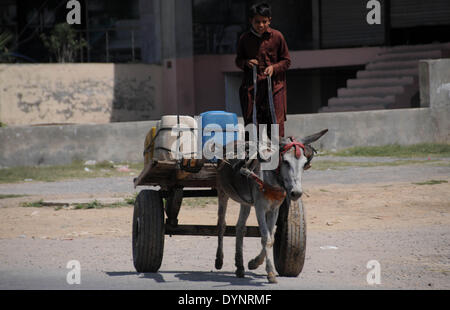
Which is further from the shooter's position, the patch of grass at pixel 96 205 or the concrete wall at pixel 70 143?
the concrete wall at pixel 70 143

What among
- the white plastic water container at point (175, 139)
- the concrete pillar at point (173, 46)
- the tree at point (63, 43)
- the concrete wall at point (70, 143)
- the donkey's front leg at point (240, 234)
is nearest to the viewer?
the donkey's front leg at point (240, 234)

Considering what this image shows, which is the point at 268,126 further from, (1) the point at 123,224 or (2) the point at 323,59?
(2) the point at 323,59

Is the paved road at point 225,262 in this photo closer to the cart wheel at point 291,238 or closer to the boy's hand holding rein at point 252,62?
the cart wheel at point 291,238

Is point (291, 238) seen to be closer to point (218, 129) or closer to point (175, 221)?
point (218, 129)

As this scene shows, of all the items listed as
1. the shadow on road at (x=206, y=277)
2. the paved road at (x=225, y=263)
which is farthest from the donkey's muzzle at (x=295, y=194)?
the shadow on road at (x=206, y=277)

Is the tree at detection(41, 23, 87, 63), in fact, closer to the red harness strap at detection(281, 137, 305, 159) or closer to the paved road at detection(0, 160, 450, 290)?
the paved road at detection(0, 160, 450, 290)

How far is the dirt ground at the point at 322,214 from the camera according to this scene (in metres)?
11.5

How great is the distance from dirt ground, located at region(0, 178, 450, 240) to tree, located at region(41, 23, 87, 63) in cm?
1218

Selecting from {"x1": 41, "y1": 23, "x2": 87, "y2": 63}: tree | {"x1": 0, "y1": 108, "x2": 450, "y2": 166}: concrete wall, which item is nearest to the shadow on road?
{"x1": 0, "y1": 108, "x2": 450, "y2": 166}: concrete wall

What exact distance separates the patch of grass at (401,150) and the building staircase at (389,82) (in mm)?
3114

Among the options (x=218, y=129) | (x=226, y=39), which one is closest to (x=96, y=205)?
(x=218, y=129)

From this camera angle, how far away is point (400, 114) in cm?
2014

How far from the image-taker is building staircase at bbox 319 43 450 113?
23.2m

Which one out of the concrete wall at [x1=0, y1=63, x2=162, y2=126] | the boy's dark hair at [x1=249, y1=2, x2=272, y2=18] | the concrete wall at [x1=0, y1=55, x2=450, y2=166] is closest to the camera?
the boy's dark hair at [x1=249, y1=2, x2=272, y2=18]
